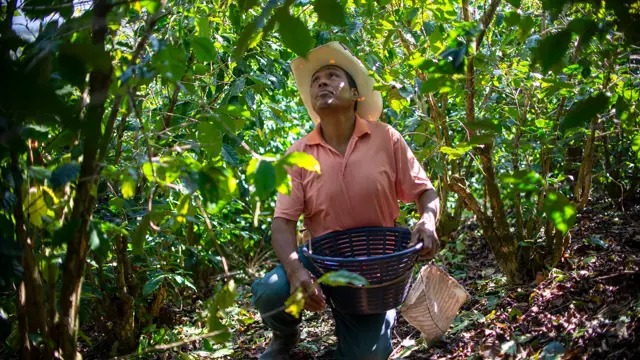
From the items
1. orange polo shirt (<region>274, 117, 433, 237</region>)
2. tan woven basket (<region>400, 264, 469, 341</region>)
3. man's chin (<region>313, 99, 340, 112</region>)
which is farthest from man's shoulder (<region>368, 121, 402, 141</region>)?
tan woven basket (<region>400, 264, 469, 341</region>)

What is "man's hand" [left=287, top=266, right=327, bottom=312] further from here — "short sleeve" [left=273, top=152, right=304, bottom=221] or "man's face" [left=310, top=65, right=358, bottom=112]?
"man's face" [left=310, top=65, right=358, bottom=112]

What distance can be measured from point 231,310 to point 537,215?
77.4 inches

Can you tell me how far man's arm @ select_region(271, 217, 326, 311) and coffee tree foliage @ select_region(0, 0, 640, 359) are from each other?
350mm

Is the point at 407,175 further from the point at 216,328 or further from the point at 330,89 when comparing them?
A: the point at 216,328

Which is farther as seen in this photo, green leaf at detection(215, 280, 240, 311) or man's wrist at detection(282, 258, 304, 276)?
man's wrist at detection(282, 258, 304, 276)

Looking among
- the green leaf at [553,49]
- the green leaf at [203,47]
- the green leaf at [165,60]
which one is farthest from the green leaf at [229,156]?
the green leaf at [553,49]

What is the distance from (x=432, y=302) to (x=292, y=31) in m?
1.65

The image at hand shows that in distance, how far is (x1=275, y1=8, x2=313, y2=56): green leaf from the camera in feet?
3.98

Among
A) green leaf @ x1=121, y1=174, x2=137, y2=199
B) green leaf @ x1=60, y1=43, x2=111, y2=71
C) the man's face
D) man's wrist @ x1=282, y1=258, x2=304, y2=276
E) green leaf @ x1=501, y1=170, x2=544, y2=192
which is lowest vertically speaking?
green leaf @ x1=501, y1=170, x2=544, y2=192

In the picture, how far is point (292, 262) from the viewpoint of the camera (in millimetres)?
2348

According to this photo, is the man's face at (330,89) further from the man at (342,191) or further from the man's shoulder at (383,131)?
the man's shoulder at (383,131)

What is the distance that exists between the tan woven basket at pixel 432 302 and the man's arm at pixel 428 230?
0.22 meters

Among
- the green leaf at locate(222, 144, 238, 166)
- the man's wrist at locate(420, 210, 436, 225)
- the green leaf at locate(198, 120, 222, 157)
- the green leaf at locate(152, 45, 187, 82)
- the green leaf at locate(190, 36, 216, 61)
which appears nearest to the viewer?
the green leaf at locate(152, 45, 187, 82)

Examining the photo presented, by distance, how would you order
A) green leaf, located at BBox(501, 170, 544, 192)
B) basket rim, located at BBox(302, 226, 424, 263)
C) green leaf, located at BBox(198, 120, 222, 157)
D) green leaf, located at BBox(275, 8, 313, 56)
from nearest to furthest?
green leaf, located at BBox(275, 8, 313, 56) < green leaf, located at BBox(501, 170, 544, 192) < green leaf, located at BBox(198, 120, 222, 157) < basket rim, located at BBox(302, 226, 424, 263)
